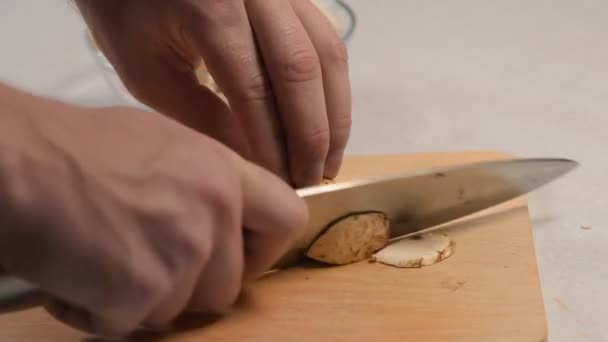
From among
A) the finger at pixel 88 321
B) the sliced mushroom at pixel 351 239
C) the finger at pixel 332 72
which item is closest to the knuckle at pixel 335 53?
the finger at pixel 332 72

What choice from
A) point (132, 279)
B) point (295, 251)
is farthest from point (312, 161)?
point (132, 279)

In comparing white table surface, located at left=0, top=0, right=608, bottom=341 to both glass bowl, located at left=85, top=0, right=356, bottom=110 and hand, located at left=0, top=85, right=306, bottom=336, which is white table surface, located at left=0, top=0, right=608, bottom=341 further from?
hand, located at left=0, top=85, right=306, bottom=336

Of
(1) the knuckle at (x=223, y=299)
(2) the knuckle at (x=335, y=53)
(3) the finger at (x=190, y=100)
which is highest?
(2) the knuckle at (x=335, y=53)

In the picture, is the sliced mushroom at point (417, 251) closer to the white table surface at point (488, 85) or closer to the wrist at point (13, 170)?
the white table surface at point (488, 85)

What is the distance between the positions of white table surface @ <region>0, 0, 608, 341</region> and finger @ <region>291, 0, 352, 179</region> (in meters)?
0.28

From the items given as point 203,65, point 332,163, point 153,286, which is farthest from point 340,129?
point 153,286

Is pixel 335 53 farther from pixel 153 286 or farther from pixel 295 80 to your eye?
pixel 153 286

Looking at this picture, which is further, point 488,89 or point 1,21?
point 1,21

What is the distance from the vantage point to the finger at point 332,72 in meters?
0.88

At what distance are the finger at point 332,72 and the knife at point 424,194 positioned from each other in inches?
4.0

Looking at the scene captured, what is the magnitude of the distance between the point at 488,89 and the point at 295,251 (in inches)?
25.0

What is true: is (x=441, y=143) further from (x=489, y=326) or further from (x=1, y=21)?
(x=1, y=21)

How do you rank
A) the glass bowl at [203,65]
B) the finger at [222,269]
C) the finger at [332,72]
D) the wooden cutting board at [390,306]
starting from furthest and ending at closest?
the glass bowl at [203,65] < the finger at [332,72] < the wooden cutting board at [390,306] < the finger at [222,269]

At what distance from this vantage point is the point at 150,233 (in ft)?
1.82
